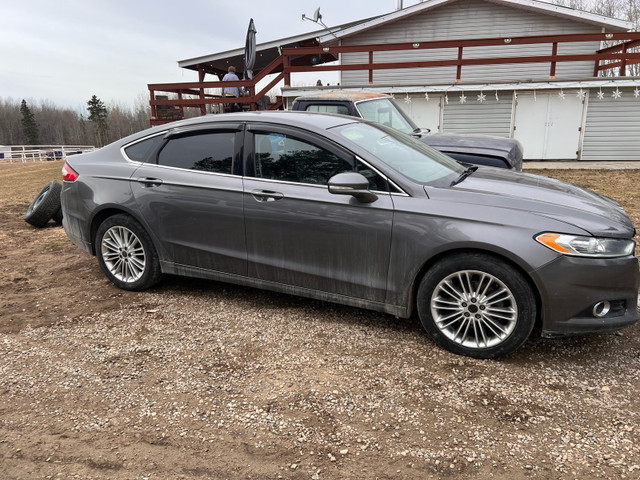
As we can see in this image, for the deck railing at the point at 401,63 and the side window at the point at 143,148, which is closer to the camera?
the side window at the point at 143,148

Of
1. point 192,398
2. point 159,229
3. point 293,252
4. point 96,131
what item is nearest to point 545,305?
point 293,252

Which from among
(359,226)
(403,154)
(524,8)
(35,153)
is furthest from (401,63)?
(35,153)

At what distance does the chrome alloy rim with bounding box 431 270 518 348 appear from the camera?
3090mm

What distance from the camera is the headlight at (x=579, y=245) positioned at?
2906mm

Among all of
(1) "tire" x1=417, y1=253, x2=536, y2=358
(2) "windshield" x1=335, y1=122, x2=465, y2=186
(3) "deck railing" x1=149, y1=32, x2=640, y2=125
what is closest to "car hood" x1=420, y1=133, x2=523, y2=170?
(2) "windshield" x1=335, y1=122, x2=465, y2=186

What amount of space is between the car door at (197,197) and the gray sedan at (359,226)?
0.04ft

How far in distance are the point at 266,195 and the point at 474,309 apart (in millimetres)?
1773

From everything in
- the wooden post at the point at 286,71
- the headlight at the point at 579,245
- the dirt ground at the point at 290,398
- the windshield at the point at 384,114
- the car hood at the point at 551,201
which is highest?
the wooden post at the point at 286,71

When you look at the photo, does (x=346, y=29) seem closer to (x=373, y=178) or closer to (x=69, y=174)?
(x=69, y=174)

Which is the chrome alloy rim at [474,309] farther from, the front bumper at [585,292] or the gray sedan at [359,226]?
the front bumper at [585,292]

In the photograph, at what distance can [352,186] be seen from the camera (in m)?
3.26

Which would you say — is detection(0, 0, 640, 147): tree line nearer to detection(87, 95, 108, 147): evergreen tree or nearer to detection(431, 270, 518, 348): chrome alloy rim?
detection(87, 95, 108, 147): evergreen tree

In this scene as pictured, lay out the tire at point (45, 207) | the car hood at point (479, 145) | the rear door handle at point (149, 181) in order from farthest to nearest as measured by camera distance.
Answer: the tire at point (45, 207) → the car hood at point (479, 145) → the rear door handle at point (149, 181)

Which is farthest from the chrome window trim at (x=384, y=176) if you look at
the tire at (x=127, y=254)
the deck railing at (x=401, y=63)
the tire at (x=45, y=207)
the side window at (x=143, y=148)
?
the deck railing at (x=401, y=63)
